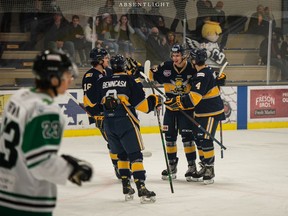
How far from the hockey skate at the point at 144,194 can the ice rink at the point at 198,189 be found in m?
0.05

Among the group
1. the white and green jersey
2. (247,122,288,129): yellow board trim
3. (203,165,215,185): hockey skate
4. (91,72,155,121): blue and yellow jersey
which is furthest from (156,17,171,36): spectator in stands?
the white and green jersey

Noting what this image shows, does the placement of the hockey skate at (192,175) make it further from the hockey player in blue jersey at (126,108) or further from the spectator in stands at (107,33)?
the spectator in stands at (107,33)

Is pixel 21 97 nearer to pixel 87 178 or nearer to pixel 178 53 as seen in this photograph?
pixel 87 178

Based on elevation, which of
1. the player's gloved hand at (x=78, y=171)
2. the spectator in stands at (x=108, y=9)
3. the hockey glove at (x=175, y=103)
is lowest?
the hockey glove at (x=175, y=103)

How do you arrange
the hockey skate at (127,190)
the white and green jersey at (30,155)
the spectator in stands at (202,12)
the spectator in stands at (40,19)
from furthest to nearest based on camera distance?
the spectator in stands at (202,12) < the spectator in stands at (40,19) < the hockey skate at (127,190) < the white and green jersey at (30,155)

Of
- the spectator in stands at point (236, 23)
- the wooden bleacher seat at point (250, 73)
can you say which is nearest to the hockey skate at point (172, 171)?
the wooden bleacher seat at point (250, 73)

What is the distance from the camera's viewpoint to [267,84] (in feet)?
39.5

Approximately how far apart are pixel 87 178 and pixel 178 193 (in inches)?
150

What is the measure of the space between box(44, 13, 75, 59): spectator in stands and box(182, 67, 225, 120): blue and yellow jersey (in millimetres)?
4145

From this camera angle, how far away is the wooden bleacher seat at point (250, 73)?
39.8 ft

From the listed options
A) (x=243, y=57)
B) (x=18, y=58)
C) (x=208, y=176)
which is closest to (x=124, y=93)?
(x=208, y=176)

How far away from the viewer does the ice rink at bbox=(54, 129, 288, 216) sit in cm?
607

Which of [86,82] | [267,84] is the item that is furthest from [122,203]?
[267,84]

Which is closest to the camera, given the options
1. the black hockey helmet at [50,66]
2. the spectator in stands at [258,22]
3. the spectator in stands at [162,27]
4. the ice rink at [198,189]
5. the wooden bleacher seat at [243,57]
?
the black hockey helmet at [50,66]
